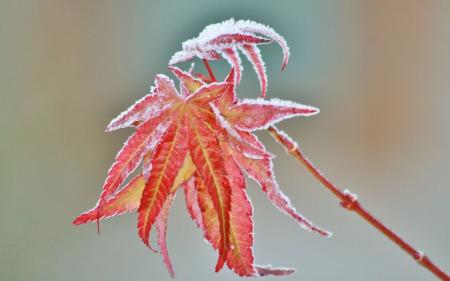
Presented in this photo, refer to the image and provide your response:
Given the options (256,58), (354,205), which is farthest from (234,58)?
(354,205)

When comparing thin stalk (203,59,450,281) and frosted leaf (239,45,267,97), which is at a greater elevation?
frosted leaf (239,45,267,97)

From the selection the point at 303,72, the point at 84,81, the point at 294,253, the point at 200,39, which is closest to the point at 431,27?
the point at 303,72

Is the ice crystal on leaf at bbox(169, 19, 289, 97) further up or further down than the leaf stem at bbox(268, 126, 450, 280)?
further up

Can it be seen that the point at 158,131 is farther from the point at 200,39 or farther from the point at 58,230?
the point at 58,230

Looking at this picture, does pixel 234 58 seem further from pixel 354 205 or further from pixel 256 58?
pixel 354 205

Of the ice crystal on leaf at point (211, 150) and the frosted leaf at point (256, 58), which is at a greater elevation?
the frosted leaf at point (256, 58)

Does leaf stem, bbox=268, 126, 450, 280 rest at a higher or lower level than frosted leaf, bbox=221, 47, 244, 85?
lower
